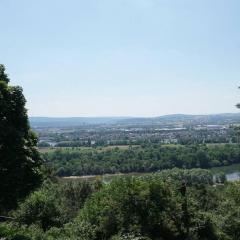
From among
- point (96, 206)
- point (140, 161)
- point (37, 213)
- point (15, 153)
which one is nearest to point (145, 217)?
point (96, 206)

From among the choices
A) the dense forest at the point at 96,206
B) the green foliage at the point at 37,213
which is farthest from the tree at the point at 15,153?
the green foliage at the point at 37,213

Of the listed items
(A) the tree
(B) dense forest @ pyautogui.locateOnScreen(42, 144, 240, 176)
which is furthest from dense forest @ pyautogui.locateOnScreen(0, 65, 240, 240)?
(B) dense forest @ pyautogui.locateOnScreen(42, 144, 240, 176)

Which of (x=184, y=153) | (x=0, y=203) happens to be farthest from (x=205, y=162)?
(x=0, y=203)

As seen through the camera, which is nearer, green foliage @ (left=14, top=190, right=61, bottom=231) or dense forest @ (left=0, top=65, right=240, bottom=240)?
dense forest @ (left=0, top=65, right=240, bottom=240)

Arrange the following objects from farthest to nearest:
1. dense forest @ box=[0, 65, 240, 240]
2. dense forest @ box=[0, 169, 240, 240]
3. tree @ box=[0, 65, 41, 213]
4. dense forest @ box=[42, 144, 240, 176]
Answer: dense forest @ box=[42, 144, 240, 176]
dense forest @ box=[0, 169, 240, 240]
dense forest @ box=[0, 65, 240, 240]
tree @ box=[0, 65, 41, 213]

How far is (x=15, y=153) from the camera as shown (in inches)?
939

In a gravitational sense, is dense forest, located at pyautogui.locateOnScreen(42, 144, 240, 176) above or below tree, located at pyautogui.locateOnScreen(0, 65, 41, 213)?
below

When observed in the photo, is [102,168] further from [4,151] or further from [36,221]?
[4,151]

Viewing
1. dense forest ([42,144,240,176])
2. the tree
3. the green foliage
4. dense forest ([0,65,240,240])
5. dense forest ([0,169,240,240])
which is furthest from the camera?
dense forest ([42,144,240,176])

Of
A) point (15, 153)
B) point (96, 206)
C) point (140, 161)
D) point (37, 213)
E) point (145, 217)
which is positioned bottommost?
point (140, 161)

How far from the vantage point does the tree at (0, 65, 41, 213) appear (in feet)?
77.9

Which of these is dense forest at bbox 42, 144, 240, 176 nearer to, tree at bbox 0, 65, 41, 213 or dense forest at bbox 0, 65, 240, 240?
dense forest at bbox 0, 65, 240, 240

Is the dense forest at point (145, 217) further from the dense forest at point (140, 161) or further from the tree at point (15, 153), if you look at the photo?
the dense forest at point (140, 161)

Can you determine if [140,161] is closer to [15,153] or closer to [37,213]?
[37,213]
